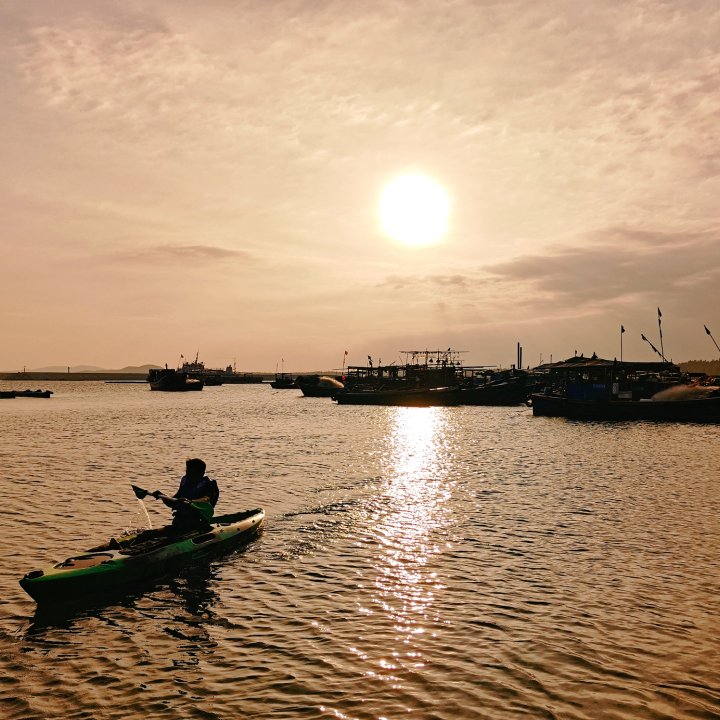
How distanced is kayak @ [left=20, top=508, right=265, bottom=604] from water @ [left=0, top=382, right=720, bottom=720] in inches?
15.8

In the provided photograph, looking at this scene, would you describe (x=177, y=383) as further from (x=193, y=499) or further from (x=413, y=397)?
(x=193, y=499)

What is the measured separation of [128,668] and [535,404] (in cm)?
6098

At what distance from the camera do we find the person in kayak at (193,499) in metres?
14.2

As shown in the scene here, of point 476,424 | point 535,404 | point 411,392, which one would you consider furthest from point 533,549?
point 411,392

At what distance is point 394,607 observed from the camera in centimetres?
1141

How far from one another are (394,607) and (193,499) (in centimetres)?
558

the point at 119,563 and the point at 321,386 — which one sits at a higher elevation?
the point at 321,386

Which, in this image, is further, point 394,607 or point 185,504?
point 185,504

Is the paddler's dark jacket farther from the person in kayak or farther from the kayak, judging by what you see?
the kayak

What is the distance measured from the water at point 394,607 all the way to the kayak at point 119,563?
0.40m

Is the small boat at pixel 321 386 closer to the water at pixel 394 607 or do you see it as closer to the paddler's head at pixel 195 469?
the water at pixel 394 607

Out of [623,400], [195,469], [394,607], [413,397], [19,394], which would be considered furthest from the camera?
[19,394]

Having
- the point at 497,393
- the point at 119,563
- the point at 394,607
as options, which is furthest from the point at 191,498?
the point at 497,393

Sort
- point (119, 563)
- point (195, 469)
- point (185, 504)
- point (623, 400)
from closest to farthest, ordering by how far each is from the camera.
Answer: point (119, 563), point (185, 504), point (195, 469), point (623, 400)
